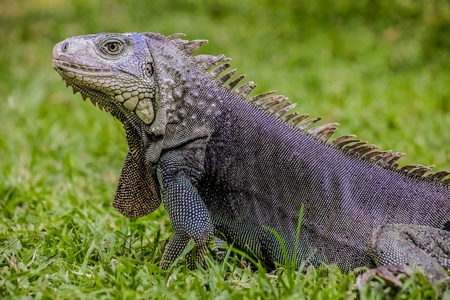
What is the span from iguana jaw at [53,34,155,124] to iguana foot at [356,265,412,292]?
166 centimetres

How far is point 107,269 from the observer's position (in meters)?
3.62

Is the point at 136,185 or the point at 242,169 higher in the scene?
the point at 242,169

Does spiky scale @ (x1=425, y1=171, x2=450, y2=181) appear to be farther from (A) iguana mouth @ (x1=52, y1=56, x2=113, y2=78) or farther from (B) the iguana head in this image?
(A) iguana mouth @ (x1=52, y1=56, x2=113, y2=78)

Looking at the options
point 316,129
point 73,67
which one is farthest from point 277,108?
point 73,67

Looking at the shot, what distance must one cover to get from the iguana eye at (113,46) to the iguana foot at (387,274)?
2087 millimetres

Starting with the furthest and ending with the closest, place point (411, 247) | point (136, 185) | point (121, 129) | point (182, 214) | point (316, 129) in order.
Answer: point (121, 129)
point (136, 185)
point (316, 129)
point (182, 214)
point (411, 247)

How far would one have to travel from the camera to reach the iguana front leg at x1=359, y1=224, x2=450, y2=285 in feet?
11.3

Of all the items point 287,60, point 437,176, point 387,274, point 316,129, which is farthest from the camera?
point 287,60

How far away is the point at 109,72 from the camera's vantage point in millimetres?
3746

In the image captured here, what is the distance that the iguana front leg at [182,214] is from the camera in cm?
360

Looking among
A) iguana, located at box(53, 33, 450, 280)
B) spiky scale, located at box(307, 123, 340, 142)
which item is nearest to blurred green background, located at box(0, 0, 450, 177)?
iguana, located at box(53, 33, 450, 280)

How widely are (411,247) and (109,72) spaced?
2.19m

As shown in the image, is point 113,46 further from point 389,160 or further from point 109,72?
point 389,160

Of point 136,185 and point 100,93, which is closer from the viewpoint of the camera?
point 100,93
